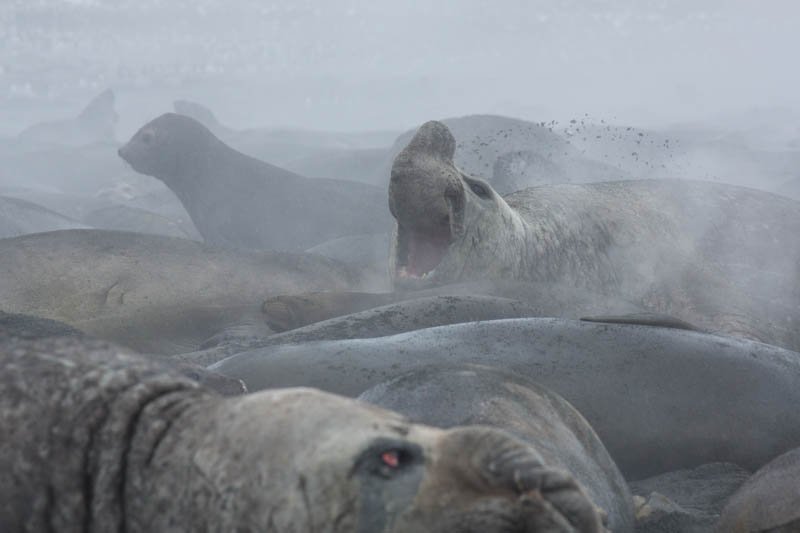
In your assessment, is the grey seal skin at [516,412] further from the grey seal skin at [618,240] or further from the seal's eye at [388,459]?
the grey seal skin at [618,240]

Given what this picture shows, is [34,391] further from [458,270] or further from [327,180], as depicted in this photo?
[327,180]

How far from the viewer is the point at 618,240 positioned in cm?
621

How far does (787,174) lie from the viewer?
41.2ft

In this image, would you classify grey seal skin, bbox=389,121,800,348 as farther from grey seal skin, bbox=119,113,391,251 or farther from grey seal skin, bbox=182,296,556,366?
grey seal skin, bbox=119,113,391,251

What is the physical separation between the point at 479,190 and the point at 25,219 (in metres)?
6.54

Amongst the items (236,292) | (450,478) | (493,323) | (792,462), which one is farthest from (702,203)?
(450,478)

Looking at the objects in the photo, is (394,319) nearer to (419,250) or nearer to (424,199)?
(424,199)

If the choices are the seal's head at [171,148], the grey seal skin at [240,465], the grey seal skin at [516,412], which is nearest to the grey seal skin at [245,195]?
the seal's head at [171,148]

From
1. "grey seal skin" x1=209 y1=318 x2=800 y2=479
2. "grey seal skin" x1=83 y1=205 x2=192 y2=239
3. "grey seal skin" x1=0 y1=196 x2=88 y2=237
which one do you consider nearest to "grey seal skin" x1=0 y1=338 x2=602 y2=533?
"grey seal skin" x1=209 y1=318 x2=800 y2=479

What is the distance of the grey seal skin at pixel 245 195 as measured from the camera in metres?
10.2

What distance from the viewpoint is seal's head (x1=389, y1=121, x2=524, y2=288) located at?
16.1ft

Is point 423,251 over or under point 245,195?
over

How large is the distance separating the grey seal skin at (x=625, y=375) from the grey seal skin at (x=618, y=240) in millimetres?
1620

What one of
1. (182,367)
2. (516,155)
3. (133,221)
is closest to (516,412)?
(182,367)
